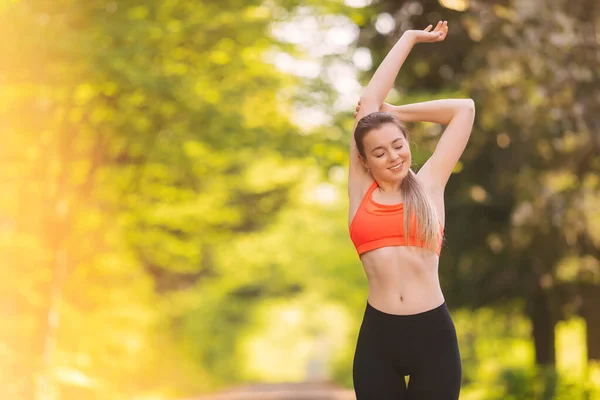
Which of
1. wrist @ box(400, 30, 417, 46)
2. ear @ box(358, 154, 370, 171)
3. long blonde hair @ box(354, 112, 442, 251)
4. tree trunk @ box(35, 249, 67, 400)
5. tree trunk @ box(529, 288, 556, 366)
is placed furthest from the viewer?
tree trunk @ box(529, 288, 556, 366)

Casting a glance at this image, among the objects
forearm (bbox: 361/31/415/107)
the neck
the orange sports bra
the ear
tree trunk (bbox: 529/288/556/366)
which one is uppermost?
forearm (bbox: 361/31/415/107)

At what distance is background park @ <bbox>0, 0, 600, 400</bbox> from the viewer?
495 inches

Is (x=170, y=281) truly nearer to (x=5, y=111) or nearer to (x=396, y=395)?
(x=5, y=111)

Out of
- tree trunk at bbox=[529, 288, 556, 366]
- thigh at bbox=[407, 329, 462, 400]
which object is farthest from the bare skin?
tree trunk at bbox=[529, 288, 556, 366]

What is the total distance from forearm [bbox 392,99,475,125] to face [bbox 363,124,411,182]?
261mm

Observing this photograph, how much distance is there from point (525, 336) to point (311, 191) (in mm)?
15065

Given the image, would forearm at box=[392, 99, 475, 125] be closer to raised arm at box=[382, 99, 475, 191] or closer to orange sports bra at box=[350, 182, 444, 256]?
raised arm at box=[382, 99, 475, 191]

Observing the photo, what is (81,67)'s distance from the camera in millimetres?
11312

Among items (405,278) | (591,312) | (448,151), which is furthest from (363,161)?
(591,312)

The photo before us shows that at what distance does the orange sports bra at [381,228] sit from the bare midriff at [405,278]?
0.08 ft

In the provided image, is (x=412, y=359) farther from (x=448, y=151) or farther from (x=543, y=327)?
(x=543, y=327)

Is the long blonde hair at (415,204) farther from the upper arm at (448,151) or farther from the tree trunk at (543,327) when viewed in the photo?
the tree trunk at (543,327)

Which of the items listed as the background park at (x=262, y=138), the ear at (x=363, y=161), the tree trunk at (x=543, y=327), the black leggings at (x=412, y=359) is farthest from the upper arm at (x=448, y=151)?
the tree trunk at (x=543, y=327)

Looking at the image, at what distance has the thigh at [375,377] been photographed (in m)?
3.33
